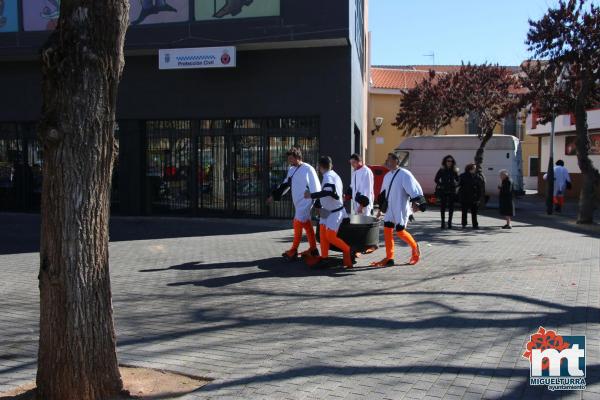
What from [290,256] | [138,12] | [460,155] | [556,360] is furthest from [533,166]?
[556,360]

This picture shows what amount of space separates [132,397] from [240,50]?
12.4 m

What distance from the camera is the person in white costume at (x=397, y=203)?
970 centimetres

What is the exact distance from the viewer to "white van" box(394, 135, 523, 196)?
77.7 feet

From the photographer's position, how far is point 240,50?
15633 millimetres

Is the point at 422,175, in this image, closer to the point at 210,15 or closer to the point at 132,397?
the point at 210,15

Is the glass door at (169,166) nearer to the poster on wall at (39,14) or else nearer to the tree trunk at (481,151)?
the poster on wall at (39,14)

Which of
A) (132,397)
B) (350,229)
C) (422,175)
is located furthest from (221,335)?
(422,175)

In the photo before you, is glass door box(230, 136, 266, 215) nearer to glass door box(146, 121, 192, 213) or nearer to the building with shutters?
the building with shutters

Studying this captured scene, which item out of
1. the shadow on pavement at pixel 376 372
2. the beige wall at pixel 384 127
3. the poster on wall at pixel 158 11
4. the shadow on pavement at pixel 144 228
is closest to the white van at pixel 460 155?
the shadow on pavement at pixel 144 228

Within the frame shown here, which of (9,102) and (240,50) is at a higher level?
(240,50)

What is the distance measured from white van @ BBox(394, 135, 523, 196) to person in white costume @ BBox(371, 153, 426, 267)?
14505 mm

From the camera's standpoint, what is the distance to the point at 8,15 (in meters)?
16.4

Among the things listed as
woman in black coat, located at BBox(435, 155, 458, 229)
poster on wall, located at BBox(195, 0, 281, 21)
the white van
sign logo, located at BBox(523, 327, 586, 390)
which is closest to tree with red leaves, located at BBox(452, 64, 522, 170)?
the white van

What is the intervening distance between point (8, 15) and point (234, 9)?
20.4 feet
